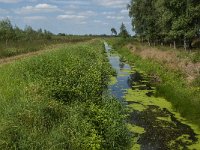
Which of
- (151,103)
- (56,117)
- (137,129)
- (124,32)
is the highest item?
A: (56,117)

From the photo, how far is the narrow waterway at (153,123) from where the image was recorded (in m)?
13.7

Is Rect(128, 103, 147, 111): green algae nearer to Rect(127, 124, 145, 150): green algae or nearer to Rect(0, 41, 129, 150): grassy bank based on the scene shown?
Rect(127, 124, 145, 150): green algae

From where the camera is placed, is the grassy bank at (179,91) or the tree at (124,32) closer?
the grassy bank at (179,91)

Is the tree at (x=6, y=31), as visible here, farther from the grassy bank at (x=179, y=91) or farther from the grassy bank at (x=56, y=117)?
the grassy bank at (x=56, y=117)

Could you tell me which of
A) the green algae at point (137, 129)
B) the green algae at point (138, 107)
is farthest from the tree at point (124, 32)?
the green algae at point (137, 129)

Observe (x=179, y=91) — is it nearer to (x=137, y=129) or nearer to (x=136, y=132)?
(x=137, y=129)

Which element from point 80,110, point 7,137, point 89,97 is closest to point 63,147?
point 7,137

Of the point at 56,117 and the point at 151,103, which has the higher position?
the point at 56,117

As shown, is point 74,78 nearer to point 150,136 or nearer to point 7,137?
point 150,136

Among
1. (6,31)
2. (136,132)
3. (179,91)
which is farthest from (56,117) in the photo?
(6,31)

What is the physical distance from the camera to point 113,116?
1303 centimetres

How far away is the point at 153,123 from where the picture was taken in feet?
53.8

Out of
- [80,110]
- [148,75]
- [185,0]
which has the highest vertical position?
[185,0]

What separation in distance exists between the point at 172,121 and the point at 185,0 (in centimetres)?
2742
